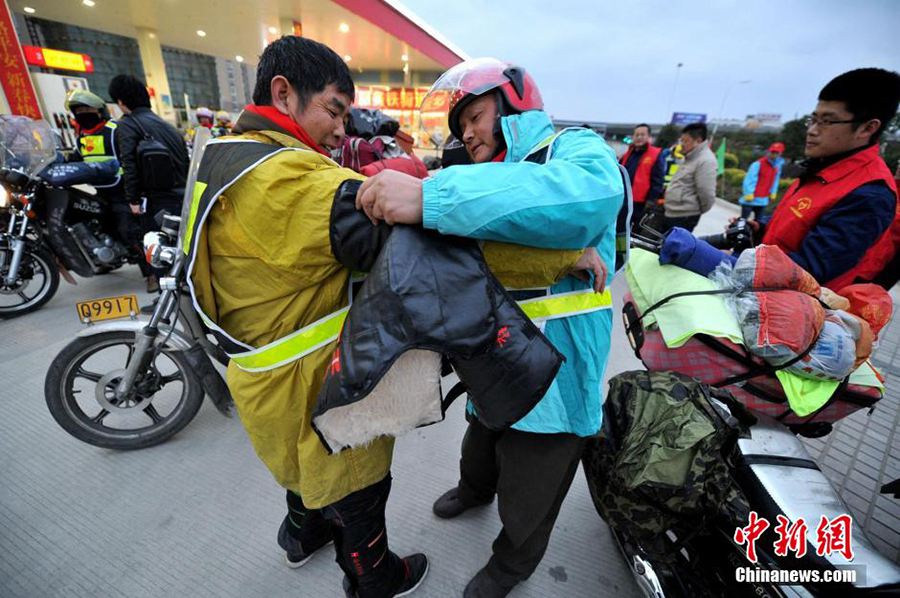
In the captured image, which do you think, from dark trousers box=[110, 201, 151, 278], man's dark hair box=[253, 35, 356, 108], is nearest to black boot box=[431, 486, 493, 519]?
man's dark hair box=[253, 35, 356, 108]

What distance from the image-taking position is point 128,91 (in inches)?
129

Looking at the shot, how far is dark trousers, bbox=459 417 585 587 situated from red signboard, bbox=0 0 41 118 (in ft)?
30.3

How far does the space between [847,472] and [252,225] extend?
3.38 m

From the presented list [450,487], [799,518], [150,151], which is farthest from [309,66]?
[150,151]

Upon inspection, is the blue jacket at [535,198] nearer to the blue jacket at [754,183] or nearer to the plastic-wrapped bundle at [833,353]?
the plastic-wrapped bundle at [833,353]

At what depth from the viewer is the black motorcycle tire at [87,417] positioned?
1.97 meters

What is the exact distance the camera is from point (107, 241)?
375 centimetres

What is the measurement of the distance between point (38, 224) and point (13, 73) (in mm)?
5024

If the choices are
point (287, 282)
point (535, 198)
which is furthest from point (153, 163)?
point (535, 198)

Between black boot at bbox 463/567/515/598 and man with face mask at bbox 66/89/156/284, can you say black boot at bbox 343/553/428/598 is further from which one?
man with face mask at bbox 66/89/156/284

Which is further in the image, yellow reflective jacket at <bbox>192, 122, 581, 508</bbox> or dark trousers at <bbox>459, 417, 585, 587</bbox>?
dark trousers at <bbox>459, 417, 585, 587</bbox>

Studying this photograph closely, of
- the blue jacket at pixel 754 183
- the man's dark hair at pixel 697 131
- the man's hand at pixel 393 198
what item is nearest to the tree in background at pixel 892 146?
the blue jacket at pixel 754 183

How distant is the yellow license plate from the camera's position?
205cm

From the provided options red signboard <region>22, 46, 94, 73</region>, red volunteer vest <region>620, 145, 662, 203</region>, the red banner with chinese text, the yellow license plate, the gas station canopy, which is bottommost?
the yellow license plate
